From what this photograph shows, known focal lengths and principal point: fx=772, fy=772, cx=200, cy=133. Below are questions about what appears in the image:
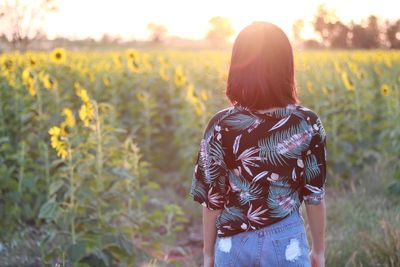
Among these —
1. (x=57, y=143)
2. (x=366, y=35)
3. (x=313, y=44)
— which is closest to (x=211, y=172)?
(x=57, y=143)

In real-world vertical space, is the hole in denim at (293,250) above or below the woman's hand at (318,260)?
above

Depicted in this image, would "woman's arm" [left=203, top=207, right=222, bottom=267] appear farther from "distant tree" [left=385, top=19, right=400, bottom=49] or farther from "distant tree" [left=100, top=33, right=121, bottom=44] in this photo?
"distant tree" [left=100, top=33, right=121, bottom=44]

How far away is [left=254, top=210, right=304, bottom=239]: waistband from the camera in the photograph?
2.54 metres

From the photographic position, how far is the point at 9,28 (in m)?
9.94

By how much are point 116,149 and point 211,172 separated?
269 centimetres

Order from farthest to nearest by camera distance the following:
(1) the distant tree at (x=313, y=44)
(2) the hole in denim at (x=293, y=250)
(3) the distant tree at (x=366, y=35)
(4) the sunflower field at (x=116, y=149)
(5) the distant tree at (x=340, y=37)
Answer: (1) the distant tree at (x=313, y=44) → (5) the distant tree at (x=340, y=37) → (3) the distant tree at (x=366, y=35) → (4) the sunflower field at (x=116, y=149) → (2) the hole in denim at (x=293, y=250)

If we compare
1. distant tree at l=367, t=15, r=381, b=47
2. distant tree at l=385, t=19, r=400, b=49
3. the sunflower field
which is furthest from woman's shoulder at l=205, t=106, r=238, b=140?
distant tree at l=385, t=19, r=400, b=49

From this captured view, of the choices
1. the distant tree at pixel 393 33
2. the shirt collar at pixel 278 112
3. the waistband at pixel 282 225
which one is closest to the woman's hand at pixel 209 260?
the waistband at pixel 282 225

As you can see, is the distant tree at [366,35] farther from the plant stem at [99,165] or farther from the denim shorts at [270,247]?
the denim shorts at [270,247]

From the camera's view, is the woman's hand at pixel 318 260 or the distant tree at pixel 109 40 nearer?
the woman's hand at pixel 318 260

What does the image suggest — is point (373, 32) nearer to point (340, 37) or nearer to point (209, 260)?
point (340, 37)

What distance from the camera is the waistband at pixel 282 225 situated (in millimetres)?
2535

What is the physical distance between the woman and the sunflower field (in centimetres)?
20

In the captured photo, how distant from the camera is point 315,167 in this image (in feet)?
8.52
